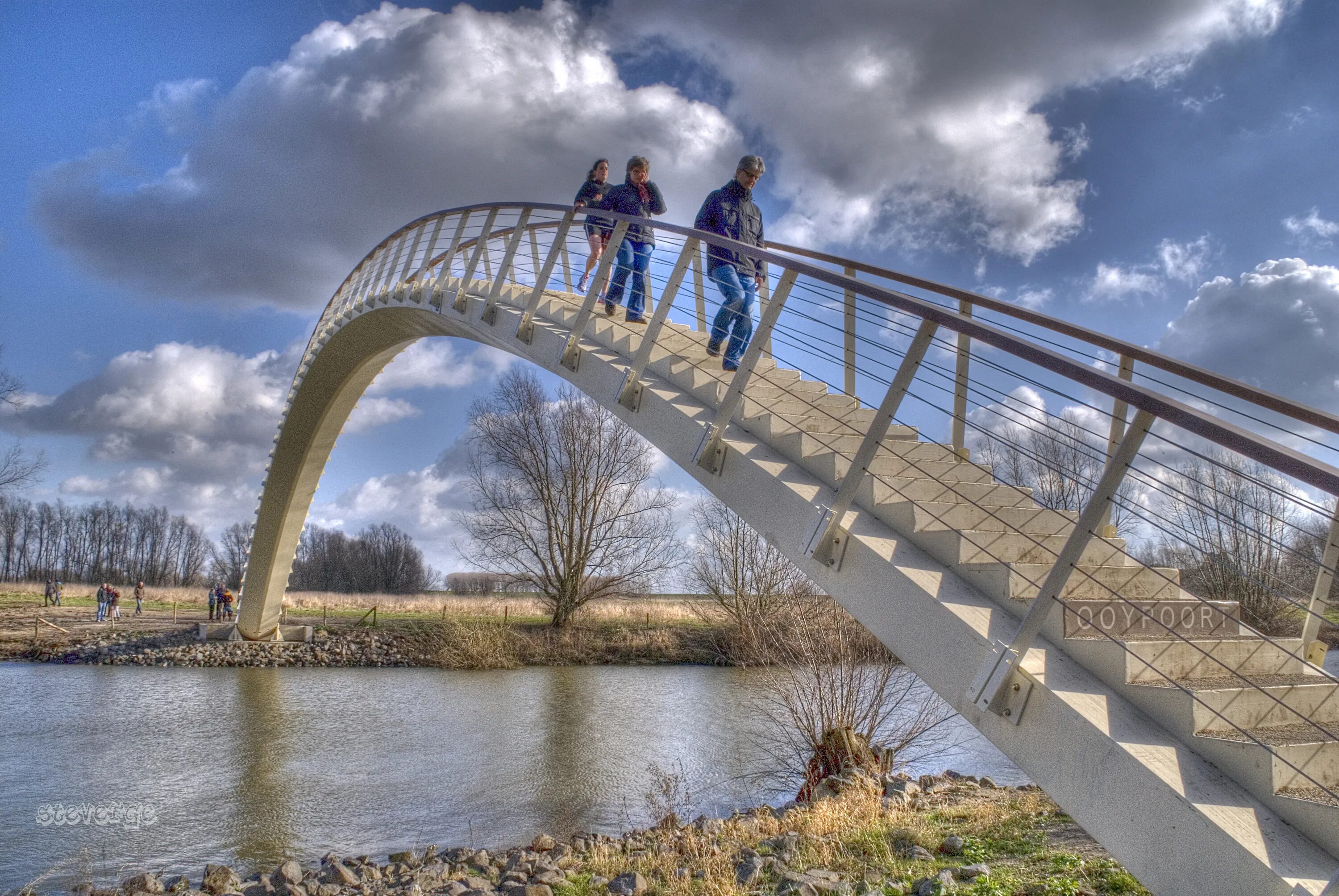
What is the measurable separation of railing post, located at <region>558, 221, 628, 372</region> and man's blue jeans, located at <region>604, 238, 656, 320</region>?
0.99 ft

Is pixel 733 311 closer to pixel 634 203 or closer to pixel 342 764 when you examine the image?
pixel 634 203

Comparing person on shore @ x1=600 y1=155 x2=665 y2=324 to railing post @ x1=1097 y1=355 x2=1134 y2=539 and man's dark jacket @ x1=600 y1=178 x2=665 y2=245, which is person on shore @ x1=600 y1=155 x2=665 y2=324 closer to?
man's dark jacket @ x1=600 y1=178 x2=665 y2=245

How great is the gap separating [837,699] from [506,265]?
5.88 m

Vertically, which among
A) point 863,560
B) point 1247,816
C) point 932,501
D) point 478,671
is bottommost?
point 478,671

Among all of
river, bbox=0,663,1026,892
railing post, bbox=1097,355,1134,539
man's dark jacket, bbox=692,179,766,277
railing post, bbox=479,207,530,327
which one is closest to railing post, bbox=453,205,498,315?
railing post, bbox=479,207,530,327

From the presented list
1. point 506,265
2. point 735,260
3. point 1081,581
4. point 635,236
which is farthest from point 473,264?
point 1081,581

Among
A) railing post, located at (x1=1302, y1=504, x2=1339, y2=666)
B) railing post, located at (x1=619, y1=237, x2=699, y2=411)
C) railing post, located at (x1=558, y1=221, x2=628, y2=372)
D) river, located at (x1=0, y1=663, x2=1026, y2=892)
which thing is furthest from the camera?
river, located at (x1=0, y1=663, x2=1026, y2=892)

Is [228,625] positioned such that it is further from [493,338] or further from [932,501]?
[932,501]

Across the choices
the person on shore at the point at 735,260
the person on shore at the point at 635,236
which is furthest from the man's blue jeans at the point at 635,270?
the person on shore at the point at 735,260

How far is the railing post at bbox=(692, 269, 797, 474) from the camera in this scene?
5.15 meters

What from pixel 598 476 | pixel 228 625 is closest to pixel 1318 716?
pixel 598 476

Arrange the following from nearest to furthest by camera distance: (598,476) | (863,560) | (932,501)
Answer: (863,560), (932,501), (598,476)

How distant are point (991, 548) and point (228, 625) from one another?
81.2 ft

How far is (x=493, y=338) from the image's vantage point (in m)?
10.3
